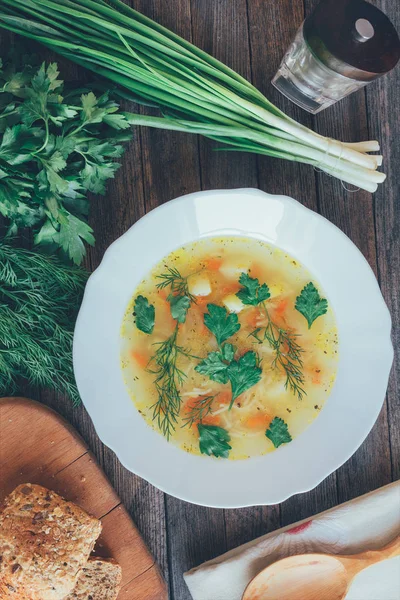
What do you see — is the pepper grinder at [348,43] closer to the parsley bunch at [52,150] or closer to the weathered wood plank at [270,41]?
the weathered wood plank at [270,41]

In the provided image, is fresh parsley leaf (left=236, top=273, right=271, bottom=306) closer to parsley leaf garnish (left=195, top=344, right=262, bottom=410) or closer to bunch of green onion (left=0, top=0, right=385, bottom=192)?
parsley leaf garnish (left=195, top=344, right=262, bottom=410)

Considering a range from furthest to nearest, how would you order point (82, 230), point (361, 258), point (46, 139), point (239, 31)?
point (239, 31)
point (361, 258)
point (82, 230)
point (46, 139)

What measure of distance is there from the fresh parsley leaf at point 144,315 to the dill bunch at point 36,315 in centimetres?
27

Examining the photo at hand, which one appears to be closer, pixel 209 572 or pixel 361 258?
pixel 361 258

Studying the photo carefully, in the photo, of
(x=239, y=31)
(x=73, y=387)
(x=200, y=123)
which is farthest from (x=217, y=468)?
(x=239, y=31)

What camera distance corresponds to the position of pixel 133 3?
104 inches

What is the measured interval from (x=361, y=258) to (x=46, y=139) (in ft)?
4.58

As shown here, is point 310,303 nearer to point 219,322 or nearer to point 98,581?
point 219,322

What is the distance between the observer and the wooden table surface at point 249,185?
2686 mm

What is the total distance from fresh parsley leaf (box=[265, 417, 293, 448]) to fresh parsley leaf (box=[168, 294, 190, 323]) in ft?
2.06

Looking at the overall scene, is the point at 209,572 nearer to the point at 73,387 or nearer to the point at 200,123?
the point at 73,387

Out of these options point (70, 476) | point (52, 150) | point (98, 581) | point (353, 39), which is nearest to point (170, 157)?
point (52, 150)

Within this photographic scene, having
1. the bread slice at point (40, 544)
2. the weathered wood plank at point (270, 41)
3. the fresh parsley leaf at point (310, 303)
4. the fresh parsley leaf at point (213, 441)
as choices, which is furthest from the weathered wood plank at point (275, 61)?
the bread slice at point (40, 544)

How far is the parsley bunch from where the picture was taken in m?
2.14
